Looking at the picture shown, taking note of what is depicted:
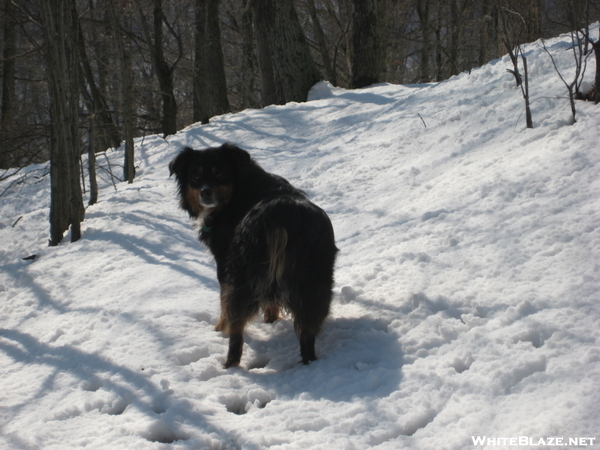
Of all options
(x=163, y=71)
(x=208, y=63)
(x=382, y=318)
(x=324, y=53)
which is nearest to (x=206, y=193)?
(x=382, y=318)

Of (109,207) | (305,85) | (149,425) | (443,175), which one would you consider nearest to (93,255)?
(109,207)

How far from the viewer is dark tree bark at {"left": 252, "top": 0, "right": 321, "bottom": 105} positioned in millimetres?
12844

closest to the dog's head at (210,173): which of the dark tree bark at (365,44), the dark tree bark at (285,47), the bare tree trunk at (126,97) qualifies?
the bare tree trunk at (126,97)

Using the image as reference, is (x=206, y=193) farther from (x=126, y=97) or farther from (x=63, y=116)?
(x=126, y=97)

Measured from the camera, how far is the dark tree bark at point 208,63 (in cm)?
1362

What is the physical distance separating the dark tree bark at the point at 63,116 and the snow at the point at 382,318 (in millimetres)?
410

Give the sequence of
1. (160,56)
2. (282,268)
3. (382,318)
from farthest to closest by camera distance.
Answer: (160,56) → (382,318) → (282,268)

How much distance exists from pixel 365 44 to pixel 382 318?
10.7 meters

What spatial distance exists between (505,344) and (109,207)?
6.54m

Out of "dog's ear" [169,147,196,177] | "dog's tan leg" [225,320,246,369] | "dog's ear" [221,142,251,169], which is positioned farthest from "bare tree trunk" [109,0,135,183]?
"dog's tan leg" [225,320,246,369]

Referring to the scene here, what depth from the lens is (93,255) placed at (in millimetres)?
6145

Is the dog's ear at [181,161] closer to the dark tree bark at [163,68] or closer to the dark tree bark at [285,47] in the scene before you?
the dark tree bark at [163,68]

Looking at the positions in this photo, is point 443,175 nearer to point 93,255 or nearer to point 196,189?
point 196,189

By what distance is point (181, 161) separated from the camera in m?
4.44
